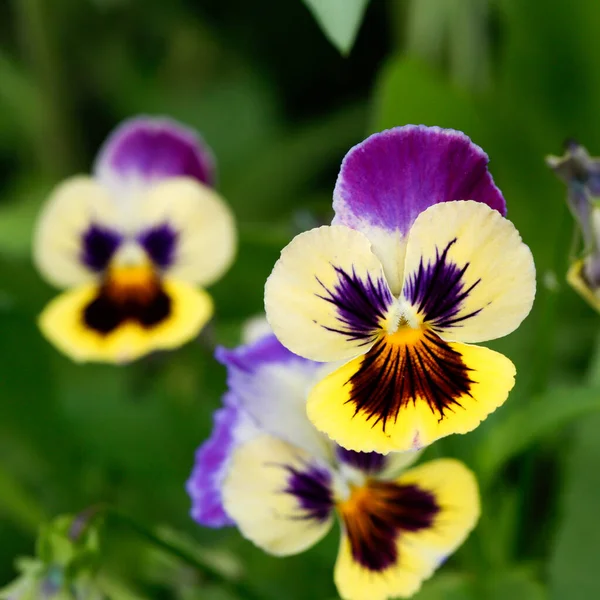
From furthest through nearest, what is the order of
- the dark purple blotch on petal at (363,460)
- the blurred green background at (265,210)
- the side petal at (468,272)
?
the blurred green background at (265,210) → the dark purple blotch on petal at (363,460) → the side petal at (468,272)

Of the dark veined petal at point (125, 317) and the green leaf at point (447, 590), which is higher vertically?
the dark veined petal at point (125, 317)

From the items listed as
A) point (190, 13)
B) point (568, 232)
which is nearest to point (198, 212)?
point (568, 232)

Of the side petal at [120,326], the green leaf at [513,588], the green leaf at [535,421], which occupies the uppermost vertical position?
the side petal at [120,326]

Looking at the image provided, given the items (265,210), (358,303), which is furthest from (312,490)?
(265,210)

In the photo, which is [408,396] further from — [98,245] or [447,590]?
[98,245]

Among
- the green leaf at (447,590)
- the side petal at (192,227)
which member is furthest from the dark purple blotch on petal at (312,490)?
the side petal at (192,227)

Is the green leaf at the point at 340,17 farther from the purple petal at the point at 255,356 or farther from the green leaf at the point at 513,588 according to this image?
the green leaf at the point at 513,588
